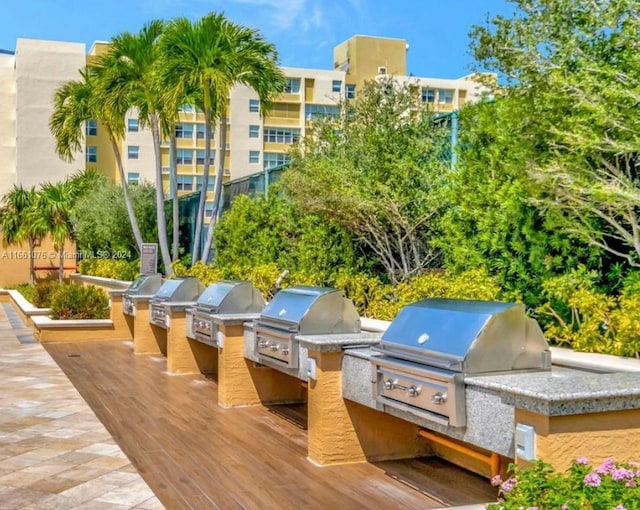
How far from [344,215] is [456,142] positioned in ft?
5.78

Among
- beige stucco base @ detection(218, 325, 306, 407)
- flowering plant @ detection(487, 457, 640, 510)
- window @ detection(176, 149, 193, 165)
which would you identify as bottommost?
beige stucco base @ detection(218, 325, 306, 407)

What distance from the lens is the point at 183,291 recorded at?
1007cm

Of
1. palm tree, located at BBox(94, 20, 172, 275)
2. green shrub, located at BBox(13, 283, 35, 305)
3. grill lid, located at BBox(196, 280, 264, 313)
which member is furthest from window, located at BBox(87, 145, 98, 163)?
grill lid, located at BBox(196, 280, 264, 313)

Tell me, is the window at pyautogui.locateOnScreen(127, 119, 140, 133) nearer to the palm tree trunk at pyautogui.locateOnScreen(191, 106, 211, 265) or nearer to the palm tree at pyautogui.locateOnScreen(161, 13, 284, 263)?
the palm tree trunk at pyautogui.locateOnScreen(191, 106, 211, 265)

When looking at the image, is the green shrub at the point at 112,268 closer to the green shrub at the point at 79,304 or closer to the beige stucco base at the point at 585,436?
the green shrub at the point at 79,304

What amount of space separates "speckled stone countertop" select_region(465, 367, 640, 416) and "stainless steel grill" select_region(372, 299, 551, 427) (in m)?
0.28

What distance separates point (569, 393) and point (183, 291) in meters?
7.44

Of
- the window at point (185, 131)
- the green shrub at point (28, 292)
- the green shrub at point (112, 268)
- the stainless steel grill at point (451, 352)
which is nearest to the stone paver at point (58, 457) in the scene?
the stainless steel grill at point (451, 352)

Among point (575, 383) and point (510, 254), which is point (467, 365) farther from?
point (510, 254)

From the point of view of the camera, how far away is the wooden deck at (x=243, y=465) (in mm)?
4750

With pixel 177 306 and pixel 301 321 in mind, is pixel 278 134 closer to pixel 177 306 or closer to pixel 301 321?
pixel 177 306

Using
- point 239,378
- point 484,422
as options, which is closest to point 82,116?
point 239,378

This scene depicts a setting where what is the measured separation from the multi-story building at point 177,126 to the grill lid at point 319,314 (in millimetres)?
32900

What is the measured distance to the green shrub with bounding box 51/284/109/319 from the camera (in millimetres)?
14312
